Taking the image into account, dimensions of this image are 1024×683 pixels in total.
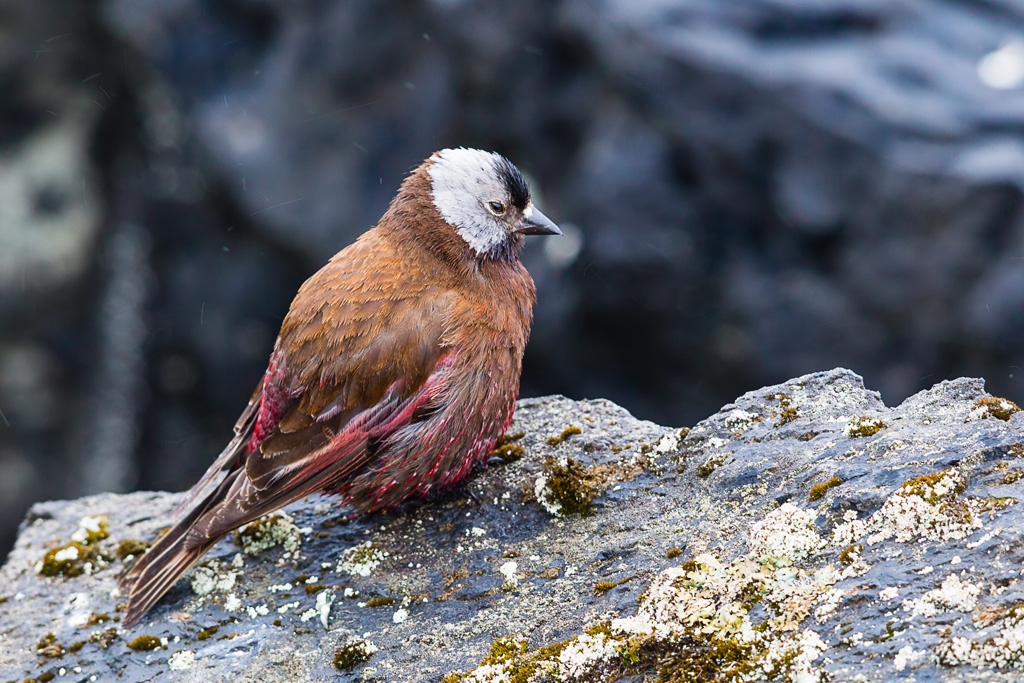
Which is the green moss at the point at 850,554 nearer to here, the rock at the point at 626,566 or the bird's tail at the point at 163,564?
the rock at the point at 626,566

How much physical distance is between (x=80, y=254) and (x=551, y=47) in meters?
5.01

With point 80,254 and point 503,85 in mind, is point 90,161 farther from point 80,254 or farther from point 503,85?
point 503,85

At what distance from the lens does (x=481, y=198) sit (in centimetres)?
477

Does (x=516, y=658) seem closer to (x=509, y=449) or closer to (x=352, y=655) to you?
(x=352, y=655)

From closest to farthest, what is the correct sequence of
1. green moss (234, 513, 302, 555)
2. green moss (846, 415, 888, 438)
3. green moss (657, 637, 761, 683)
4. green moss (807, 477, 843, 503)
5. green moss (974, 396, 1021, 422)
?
green moss (657, 637, 761, 683) → green moss (807, 477, 843, 503) → green moss (974, 396, 1021, 422) → green moss (846, 415, 888, 438) → green moss (234, 513, 302, 555)

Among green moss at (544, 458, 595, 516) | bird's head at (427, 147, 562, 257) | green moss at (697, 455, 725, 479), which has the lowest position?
green moss at (544, 458, 595, 516)

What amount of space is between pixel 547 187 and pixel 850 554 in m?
5.38

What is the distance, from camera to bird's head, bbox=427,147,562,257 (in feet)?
15.4

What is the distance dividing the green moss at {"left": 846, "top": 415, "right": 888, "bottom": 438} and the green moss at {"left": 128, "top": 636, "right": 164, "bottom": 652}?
3.04 meters

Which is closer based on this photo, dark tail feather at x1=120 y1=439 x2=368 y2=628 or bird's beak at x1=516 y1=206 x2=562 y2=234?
dark tail feather at x1=120 y1=439 x2=368 y2=628

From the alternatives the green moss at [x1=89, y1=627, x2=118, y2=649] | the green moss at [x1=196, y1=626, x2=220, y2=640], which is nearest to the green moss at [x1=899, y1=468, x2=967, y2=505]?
the green moss at [x1=196, y1=626, x2=220, y2=640]

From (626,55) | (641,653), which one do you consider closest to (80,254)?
(626,55)

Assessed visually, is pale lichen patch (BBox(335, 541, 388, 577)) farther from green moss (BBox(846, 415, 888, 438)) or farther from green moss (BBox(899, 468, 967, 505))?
green moss (BBox(899, 468, 967, 505))

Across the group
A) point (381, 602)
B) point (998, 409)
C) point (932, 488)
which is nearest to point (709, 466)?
point (932, 488)
